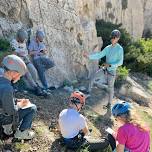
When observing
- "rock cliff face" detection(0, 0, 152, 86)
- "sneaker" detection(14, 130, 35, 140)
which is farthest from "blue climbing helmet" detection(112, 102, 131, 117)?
"rock cliff face" detection(0, 0, 152, 86)

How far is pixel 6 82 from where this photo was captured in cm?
750

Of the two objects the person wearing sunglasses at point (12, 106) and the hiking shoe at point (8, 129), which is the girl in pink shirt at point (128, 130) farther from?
the hiking shoe at point (8, 129)

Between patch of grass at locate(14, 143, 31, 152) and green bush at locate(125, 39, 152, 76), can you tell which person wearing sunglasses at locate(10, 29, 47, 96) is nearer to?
patch of grass at locate(14, 143, 31, 152)

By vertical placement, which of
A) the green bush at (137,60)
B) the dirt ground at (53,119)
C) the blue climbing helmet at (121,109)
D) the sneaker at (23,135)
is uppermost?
the blue climbing helmet at (121,109)

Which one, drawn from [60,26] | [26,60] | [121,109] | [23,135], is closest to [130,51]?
[60,26]

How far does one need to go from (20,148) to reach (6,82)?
142 cm

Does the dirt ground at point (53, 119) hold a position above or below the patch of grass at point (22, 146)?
below

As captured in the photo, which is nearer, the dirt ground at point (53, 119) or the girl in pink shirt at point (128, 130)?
the girl in pink shirt at point (128, 130)

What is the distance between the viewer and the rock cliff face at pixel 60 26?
1335cm

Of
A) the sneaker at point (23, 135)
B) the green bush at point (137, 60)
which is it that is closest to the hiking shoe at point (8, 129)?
the sneaker at point (23, 135)

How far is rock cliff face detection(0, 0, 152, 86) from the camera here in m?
13.4

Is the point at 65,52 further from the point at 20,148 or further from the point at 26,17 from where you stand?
the point at 20,148

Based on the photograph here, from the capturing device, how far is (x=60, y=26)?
49.0ft

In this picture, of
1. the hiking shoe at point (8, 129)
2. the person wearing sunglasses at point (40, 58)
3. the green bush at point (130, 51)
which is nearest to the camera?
the hiking shoe at point (8, 129)
